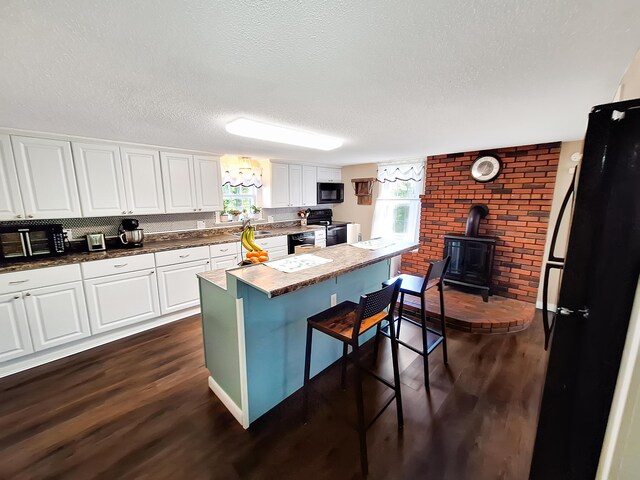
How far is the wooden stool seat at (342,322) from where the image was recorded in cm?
149

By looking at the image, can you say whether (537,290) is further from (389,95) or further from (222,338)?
(222,338)

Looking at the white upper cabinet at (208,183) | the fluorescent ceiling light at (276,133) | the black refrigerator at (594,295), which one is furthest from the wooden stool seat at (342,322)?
the white upper cabinet at (208,183)

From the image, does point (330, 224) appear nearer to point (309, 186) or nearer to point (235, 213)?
point (309, 186)

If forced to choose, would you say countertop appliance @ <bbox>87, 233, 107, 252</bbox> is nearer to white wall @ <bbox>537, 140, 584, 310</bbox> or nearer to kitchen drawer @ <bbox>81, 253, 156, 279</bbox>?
kitchen drawer @ <bbox>81, 253, 156, 279</bbox>

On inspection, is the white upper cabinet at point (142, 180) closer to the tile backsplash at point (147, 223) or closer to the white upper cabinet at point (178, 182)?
the white upper cabinet at point (178, 182)

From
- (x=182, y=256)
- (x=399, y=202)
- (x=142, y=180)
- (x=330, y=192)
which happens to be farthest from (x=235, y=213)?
(x=399, y=202)

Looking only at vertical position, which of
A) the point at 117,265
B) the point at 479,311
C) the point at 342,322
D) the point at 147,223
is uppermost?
the point at 147,223

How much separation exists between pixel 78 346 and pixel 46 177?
1.66 m

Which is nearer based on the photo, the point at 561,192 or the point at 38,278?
the point at 38,278

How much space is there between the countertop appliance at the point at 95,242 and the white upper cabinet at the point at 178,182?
0.73m

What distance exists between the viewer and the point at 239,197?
169 inches

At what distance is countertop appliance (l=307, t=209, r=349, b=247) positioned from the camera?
477cm

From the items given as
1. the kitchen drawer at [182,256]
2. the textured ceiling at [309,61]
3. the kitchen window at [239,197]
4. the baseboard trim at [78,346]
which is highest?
the textured ceiling at [309,61]

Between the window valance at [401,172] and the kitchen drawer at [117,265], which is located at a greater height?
the window valance at [401,172]
